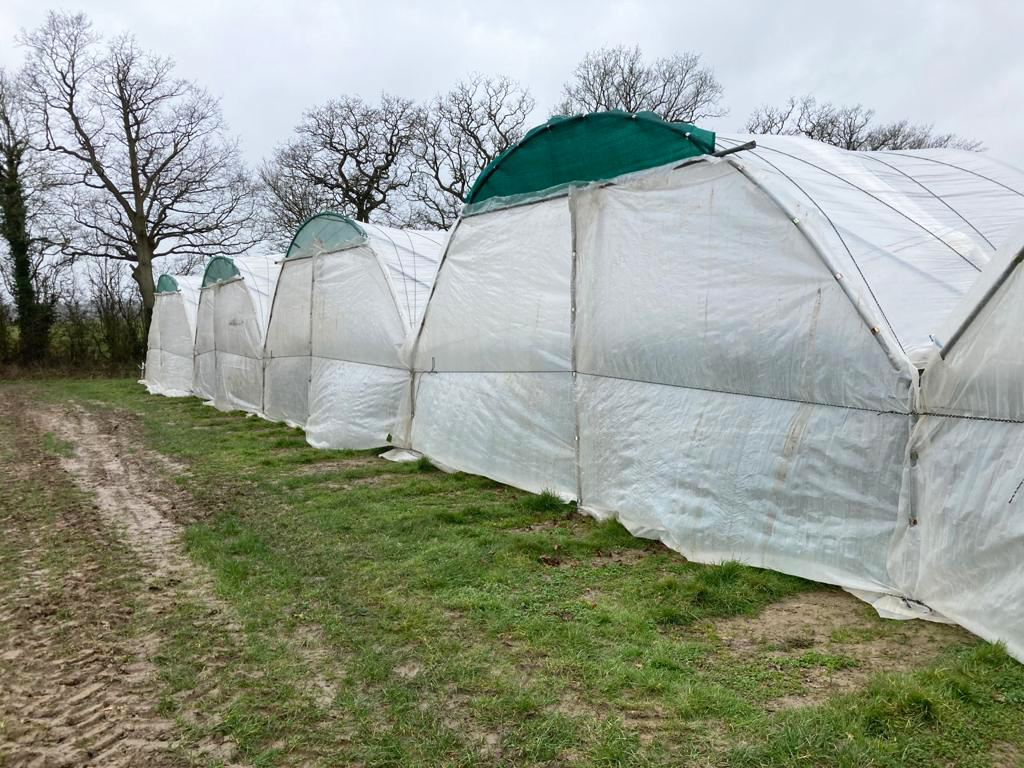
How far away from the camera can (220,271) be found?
16.7 metres

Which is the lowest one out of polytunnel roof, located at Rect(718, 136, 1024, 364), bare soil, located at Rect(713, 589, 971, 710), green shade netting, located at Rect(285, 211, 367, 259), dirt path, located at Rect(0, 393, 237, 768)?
dirt path, located at Rect(0, 393, 237, 768)

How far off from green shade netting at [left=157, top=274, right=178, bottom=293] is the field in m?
16.4

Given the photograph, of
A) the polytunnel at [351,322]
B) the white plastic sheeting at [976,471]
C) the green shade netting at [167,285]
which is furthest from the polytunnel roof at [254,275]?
the white plastic sheeting at [976,471]

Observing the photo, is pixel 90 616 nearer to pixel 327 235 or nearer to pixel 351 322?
pixel 351 322

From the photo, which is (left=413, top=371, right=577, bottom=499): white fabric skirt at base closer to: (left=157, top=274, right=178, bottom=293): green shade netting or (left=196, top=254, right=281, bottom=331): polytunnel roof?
(left=196, top=254, right=281, bottom=331): polytunnel roof

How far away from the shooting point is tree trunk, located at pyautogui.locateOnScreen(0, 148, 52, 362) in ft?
88.6

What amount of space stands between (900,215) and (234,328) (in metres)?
13.8

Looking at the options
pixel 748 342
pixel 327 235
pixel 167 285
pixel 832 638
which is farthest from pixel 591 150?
pixel 167 285

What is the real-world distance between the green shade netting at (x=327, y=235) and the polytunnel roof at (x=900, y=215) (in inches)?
261

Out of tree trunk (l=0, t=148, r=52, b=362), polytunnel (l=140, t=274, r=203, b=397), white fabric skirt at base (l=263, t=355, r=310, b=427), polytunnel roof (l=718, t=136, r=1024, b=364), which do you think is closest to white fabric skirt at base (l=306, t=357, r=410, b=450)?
white fabric skirt at base (l=263, t=355, r=310, b=427)

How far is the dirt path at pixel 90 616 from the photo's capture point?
2.92 m

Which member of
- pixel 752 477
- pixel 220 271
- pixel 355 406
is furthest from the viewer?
pixel 220 271

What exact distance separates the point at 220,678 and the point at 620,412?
12.1ft

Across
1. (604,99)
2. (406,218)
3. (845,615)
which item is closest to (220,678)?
(845,615)
